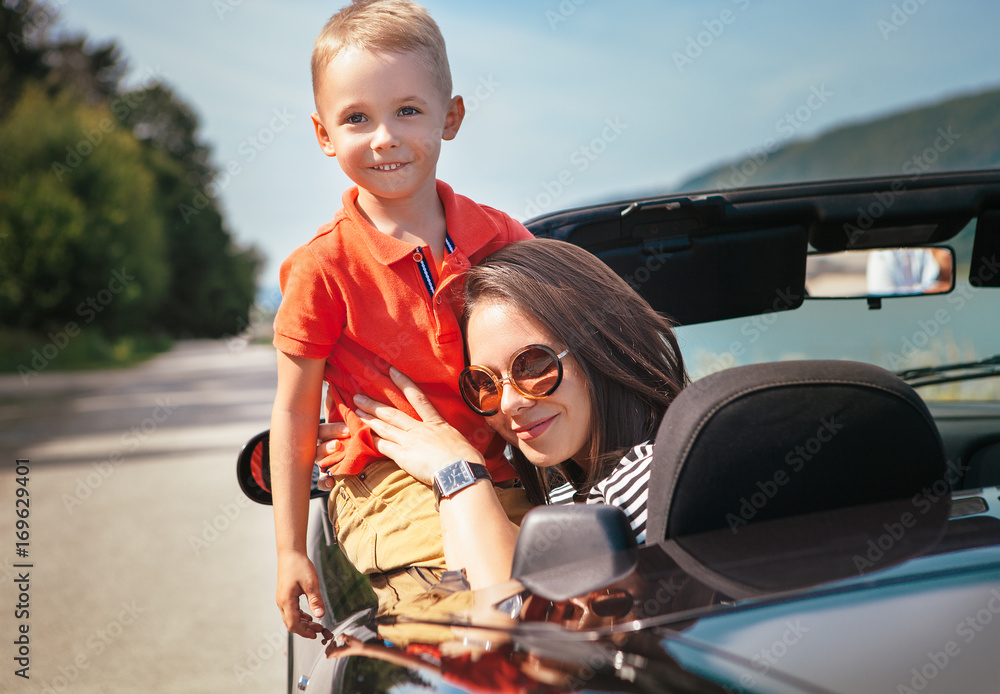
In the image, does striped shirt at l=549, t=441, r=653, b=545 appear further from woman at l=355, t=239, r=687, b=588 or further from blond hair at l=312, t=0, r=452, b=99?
blond hair at l=312, t=0, r=452, b=99

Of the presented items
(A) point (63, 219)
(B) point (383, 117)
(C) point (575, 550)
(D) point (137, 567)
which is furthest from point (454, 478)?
(A) point (63, 219)

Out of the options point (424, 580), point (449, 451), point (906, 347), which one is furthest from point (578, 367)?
point (906, 347)

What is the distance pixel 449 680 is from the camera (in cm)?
111

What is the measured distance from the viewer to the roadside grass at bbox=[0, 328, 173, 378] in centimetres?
2550

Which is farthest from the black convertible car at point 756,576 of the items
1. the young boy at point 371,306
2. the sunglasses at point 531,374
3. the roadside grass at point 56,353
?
the roadside grass at point 56,353

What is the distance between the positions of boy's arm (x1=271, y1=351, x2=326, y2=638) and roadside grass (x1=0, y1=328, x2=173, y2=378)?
2516cm

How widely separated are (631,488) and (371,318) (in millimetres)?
793

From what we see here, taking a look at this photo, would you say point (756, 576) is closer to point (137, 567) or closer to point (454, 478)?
point (454, 478)

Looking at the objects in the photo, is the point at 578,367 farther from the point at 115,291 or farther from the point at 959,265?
the point at 115,291

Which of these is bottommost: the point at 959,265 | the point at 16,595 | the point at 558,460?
the point at 16,595

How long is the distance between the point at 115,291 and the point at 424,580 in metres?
36.9

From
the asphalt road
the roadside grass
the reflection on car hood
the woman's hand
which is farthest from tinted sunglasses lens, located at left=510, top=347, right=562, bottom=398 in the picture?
the roadside grass

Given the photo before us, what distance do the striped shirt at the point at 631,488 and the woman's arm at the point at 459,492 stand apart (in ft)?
0.72

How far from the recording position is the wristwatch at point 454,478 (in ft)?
5.96
